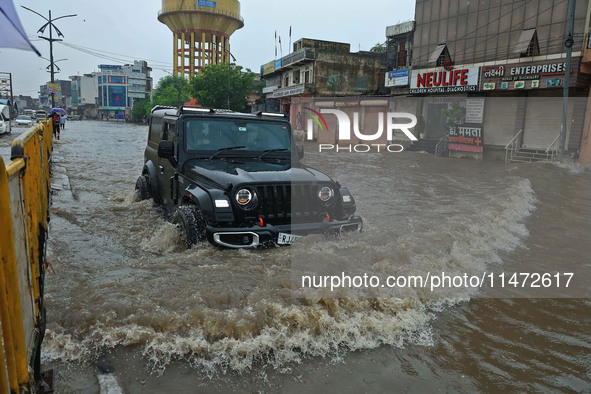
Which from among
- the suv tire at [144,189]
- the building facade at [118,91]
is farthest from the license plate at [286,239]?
the building facade at [118,91]

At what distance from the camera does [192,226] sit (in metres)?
5.07

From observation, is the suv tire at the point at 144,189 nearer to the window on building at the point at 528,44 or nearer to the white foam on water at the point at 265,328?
the white foam on water at the point at 265,328

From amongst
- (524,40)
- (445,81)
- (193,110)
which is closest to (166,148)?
(193,110)

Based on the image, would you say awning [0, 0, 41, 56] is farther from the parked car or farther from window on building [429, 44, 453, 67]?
the parked car

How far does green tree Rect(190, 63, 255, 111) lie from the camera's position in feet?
160

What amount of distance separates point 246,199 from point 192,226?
2.30ft

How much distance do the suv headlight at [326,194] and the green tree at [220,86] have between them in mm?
45408

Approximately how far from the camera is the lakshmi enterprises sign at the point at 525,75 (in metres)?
19.5

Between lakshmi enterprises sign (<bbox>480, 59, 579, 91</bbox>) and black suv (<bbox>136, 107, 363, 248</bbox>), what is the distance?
17774mm

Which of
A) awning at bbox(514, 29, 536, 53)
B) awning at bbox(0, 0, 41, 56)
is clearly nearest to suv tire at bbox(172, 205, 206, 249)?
awning at bbox(0, 0, 41, 56)

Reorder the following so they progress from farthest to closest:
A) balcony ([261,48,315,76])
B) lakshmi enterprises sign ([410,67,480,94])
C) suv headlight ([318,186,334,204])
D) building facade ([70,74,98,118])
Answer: building facade ([70,74,98,118])
balcony ([261,48,315,76])
lakshmi enterprises sign ([410,67,480,94])
suv headlight ([318,186,334,204])

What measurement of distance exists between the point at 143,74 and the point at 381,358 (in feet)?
453

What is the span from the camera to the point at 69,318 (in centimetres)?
371

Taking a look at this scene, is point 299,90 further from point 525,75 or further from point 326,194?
point 326,194
